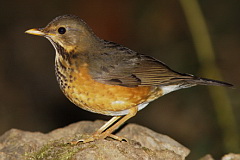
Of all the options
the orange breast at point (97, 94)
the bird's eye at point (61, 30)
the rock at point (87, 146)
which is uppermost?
the bird's eye at point (61, 30)

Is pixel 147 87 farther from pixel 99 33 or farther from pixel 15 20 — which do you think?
pixel 15 20

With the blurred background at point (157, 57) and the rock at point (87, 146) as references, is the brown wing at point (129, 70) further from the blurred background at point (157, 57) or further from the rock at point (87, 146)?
the blurred background at point (157, 57)

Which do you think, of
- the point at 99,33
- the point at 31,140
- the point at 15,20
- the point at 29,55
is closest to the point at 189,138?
the point at 99,33

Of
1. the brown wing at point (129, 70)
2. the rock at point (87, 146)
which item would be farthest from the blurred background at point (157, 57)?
the brown wing at point (129, 70)

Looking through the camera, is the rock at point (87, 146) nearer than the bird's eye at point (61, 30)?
Yes

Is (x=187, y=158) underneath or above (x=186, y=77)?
underneath

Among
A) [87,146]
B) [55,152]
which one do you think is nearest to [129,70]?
[87,146]

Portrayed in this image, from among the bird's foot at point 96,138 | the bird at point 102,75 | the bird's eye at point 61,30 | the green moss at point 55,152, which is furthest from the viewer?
the bird's eye at point 61,30

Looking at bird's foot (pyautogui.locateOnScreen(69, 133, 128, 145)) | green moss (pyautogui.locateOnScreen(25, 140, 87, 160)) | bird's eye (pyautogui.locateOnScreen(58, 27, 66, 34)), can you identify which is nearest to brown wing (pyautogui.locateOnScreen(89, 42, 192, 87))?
bird's eye (pyautogui.locateOnScreen(58, 27, 66, 34))
